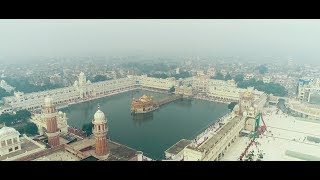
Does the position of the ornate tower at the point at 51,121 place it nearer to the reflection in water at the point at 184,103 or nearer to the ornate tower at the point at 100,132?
the ornate tower at the point at 100,132

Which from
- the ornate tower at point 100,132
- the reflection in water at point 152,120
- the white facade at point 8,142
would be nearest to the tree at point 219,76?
the reflection in water at point 152,120

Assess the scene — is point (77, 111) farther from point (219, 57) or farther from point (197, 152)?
point (219, 57)

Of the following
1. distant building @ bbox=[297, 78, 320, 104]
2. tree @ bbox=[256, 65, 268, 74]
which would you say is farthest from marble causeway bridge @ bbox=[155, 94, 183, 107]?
tree @ bbox=[256, 65, 268, 74]

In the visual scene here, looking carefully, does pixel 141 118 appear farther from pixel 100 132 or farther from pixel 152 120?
pixel 100 132

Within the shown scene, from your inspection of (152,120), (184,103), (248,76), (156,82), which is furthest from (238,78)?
(152,120)

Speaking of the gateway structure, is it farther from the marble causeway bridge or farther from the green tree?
the marble causeway bridge
